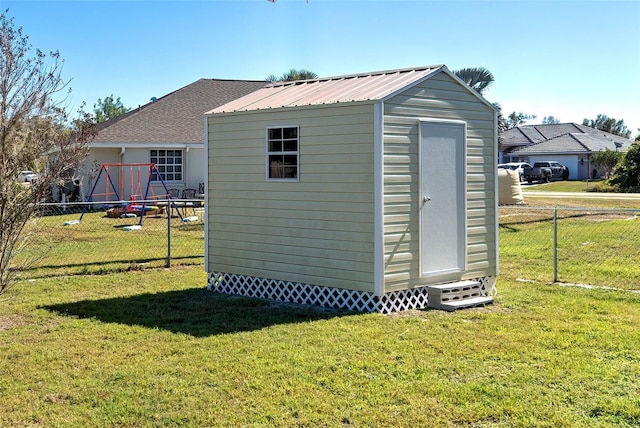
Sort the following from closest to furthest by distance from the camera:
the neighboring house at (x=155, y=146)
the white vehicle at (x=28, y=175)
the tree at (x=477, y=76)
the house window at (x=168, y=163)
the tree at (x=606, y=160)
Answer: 1. the white vehicle at (x=28, y=175)
2. the neighboring house at (x=155, y=146)
3. the house window at (x=168, y=163)
4. the tree at (x=477, y=76)
5. the tree at (x=606, y=160)

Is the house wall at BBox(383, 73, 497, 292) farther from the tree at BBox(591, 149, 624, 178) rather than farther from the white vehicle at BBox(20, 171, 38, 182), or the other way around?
the tree at BBox(591, 149, 624, 178)

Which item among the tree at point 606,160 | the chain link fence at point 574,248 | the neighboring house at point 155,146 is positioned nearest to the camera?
the chain link fence at point 574,248

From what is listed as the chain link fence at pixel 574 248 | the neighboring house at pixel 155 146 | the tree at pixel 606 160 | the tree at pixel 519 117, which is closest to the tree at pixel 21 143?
the chain link fence at pixel 574 248

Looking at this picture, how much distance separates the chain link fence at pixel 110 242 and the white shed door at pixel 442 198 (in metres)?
4.41

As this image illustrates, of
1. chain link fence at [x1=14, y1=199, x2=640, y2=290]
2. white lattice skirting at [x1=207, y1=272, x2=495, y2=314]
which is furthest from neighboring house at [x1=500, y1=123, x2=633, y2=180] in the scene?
white lattice skirting at [x1=207, y1=272, x2=495, y2=314]

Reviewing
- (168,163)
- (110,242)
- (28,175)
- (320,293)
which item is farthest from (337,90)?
(168,163)

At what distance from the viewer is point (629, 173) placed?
116ft

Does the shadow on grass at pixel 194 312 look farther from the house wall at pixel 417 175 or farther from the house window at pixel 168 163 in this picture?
the house window at pixel 168 163

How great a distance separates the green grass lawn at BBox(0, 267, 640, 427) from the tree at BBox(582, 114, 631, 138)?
85793 millimetres

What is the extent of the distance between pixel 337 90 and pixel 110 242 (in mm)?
7961

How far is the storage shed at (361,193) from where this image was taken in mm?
8398

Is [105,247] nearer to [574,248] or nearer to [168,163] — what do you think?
[574,248]

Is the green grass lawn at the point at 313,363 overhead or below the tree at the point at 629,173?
below

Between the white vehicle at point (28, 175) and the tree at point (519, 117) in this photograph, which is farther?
the tree at point (519, 117)
